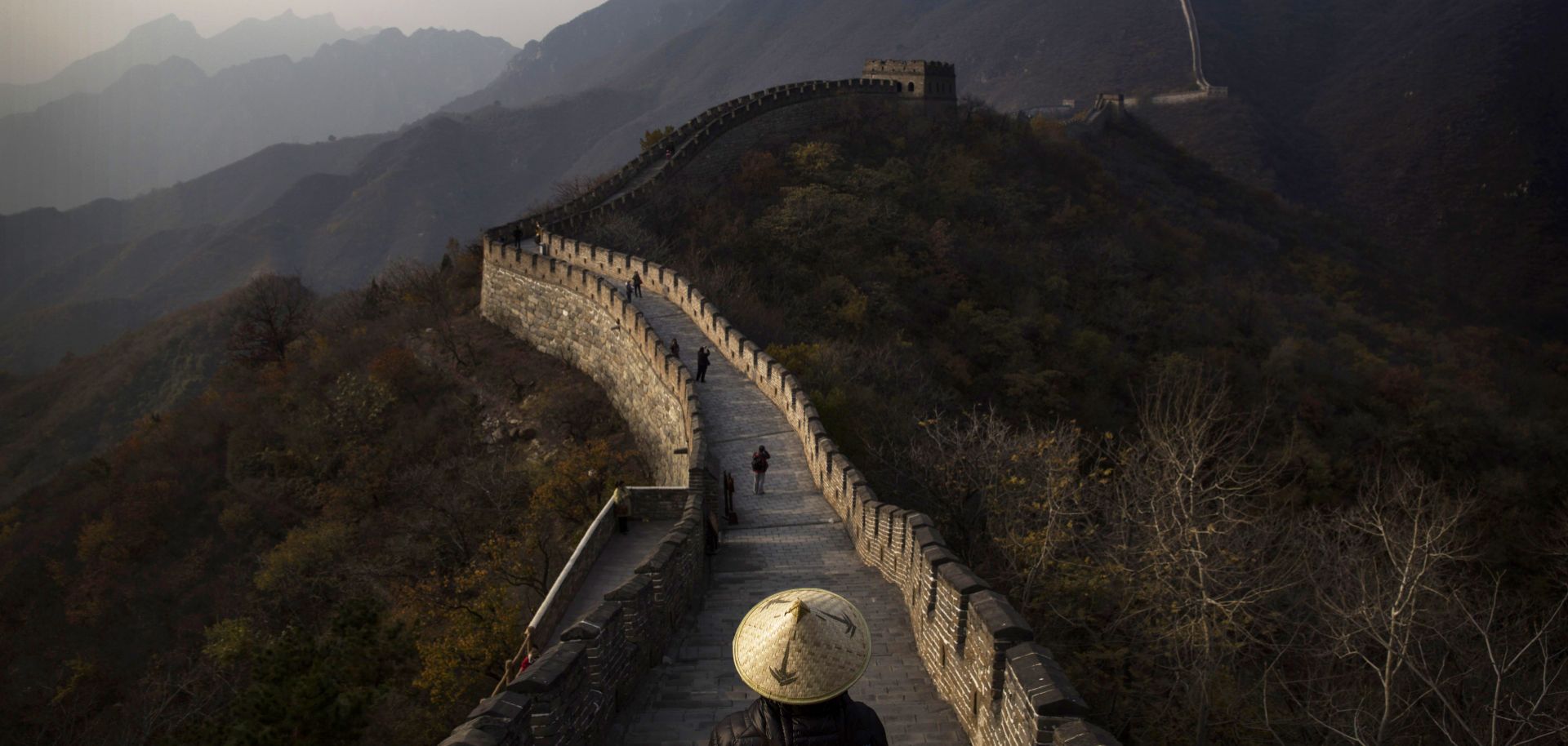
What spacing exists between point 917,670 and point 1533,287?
6914 centimetres

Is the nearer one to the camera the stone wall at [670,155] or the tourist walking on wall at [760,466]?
the tourist walking on wall at [760,466]

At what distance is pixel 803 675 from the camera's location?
3.71 metres

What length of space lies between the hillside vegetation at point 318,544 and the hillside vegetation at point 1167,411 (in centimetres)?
536

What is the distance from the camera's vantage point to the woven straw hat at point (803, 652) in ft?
12.1

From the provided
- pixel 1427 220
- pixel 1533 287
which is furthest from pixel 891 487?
pixel 1427 220

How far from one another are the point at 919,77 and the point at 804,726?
47.1 m

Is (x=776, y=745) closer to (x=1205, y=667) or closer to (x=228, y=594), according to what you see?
(x=1205, y=667)

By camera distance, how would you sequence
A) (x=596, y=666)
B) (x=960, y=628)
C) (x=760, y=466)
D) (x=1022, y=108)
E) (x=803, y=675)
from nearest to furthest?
1. (x=803, y=675)
2. (x=596, y=666)
3. (x=960, y=628)
4. (x=760, y=466)
5. (x=1022, y=108)

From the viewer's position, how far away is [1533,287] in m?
A: 59.2

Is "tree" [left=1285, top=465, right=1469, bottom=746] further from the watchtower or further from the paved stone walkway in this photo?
the watchtower

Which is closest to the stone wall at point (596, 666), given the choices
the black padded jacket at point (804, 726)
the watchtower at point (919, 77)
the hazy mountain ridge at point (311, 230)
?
the black padded jacket at point (804, 726)

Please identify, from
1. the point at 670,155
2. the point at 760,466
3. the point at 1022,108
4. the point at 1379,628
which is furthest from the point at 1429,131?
the point at 760,466

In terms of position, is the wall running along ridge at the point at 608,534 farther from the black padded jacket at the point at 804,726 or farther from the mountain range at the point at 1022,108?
the mountain range at the point at 1022,108

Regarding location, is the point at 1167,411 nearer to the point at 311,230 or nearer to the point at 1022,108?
the point at 1022,108
